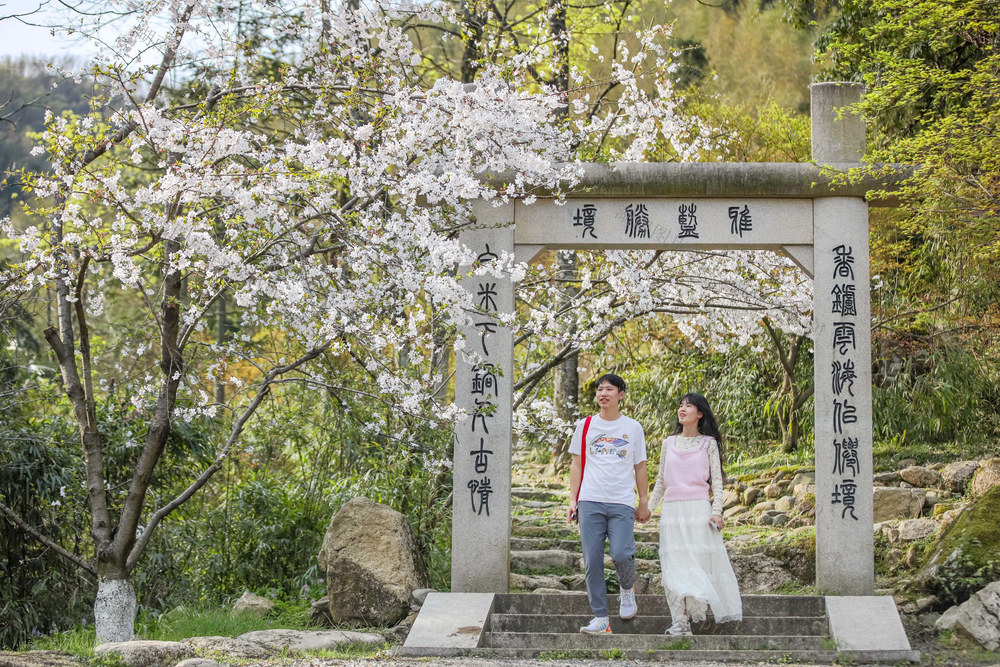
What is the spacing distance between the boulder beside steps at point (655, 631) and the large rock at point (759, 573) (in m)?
1.38

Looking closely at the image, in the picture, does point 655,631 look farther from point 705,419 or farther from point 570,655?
point 705,419

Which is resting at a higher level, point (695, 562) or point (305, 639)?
point (695, 562)

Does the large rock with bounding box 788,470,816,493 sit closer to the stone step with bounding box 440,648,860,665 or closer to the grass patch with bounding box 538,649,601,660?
the stone step with bounding box 440,648,860,665

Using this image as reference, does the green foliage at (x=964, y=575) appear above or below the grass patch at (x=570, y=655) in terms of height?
above

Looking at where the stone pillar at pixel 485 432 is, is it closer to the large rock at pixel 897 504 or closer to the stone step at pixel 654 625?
the stone step at pixel 654 625

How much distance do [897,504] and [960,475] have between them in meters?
0.86

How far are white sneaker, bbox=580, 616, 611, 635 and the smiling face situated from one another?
1.33 m

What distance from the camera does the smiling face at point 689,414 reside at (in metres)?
5.84

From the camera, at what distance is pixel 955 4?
21.6 feet

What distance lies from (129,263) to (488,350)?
2.62 metres

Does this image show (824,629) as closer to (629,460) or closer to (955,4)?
(629,460)

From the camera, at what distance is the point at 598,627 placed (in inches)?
232

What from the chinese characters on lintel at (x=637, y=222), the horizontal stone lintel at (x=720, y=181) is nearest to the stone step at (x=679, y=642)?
the chinese characters on lintel at (x=637, y=222)

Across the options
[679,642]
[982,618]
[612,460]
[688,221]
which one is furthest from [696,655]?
[688,221]
